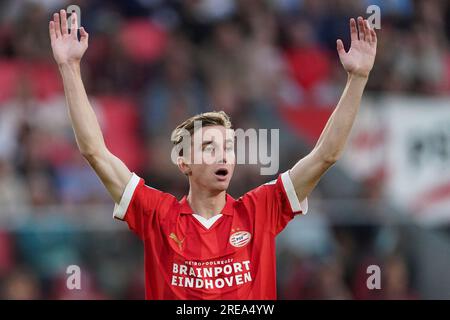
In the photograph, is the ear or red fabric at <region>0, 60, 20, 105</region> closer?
the ear

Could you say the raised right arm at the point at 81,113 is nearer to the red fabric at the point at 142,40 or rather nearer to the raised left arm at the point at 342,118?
the raised left arm at the point at 342,118

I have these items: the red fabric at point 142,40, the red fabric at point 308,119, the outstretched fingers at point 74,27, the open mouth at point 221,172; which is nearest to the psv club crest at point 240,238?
the open mouth at point 221,172

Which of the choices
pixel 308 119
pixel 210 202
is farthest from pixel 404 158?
pixel 210 202

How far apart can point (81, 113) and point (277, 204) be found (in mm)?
1167

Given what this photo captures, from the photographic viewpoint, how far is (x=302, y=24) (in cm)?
1223

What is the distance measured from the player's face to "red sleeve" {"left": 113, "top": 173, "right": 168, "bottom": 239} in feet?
0.98

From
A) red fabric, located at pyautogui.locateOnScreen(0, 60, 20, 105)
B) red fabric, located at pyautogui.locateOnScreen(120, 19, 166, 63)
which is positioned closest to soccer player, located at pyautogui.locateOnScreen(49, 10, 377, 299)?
red fabric, located at pyautogui.locateOnScreen(0, 60, 20, 105)

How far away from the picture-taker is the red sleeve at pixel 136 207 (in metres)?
5.34

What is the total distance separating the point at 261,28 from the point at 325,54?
897mm

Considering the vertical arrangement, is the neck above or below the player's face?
below

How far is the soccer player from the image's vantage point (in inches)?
205

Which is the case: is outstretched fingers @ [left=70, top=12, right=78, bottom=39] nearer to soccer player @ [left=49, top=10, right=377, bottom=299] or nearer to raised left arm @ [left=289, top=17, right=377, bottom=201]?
soccer player @ [left=49, top=10, right=377, bottom=299]

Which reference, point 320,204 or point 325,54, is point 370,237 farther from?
point 325,54
